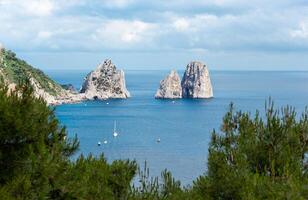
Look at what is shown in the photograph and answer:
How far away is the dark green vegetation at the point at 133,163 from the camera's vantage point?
1010 cm

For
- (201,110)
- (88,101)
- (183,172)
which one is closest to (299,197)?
(183,172)

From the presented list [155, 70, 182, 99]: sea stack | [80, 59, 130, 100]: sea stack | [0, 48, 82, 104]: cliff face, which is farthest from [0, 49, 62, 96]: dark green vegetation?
[155, 70, 182, 99]: sea stack

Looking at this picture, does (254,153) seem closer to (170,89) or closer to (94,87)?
(170,89)

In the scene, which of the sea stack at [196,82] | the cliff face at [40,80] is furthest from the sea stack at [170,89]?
the cliff face at [40,80]

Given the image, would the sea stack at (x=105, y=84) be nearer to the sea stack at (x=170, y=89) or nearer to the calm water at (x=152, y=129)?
the calm water at (x=152, y=129)

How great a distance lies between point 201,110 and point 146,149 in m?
60.8

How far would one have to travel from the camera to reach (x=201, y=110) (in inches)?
5571

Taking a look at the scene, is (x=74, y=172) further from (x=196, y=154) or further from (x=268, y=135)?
(x=196, y=154)

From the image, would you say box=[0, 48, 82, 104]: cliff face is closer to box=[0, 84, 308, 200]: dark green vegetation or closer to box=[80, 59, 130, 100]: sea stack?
box=[80, 59, 130, 100]: sea stack

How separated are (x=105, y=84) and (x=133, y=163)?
169421 millimetres

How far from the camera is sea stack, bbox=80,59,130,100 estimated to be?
181000 mm

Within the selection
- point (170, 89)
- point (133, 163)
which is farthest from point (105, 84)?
point (133, 163)

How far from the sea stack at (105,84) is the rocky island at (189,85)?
14457mm

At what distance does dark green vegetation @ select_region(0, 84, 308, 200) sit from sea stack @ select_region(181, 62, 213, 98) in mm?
168285
